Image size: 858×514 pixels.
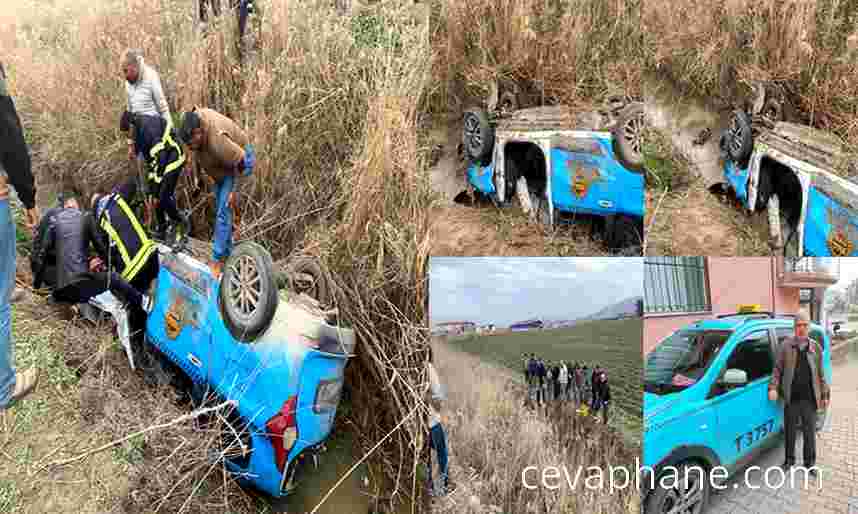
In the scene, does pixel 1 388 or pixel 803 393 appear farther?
pixel 1 388

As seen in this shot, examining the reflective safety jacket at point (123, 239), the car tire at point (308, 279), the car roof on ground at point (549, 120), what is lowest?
the car tire at point (308, 279)

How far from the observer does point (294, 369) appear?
2771 millimetres

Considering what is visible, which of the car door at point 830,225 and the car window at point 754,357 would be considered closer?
the car door at point 830,225

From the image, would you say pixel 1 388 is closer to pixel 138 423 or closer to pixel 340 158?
pixel 138 423

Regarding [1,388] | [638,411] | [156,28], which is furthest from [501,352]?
[156,28]

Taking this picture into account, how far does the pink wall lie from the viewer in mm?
2316

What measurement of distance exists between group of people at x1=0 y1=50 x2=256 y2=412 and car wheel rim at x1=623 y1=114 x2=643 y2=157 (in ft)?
6.23

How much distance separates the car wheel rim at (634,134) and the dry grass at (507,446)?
991mm

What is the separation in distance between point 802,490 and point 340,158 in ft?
8.49

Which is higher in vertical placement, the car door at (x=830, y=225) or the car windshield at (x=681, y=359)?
the car door at (x=830, y=225)

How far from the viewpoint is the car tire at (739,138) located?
2.34 meters

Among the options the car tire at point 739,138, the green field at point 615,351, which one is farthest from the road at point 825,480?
the car tire at point 739,138

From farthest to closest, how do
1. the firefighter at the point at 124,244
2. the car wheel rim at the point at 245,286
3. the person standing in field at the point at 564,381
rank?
the firefighter at the point at 124,244, the car wheel rim at the point at 245,286, the person standing in field at the point at 564,381

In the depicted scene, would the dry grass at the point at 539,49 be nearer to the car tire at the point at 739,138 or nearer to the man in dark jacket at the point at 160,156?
the car tire at the point at 739,138
